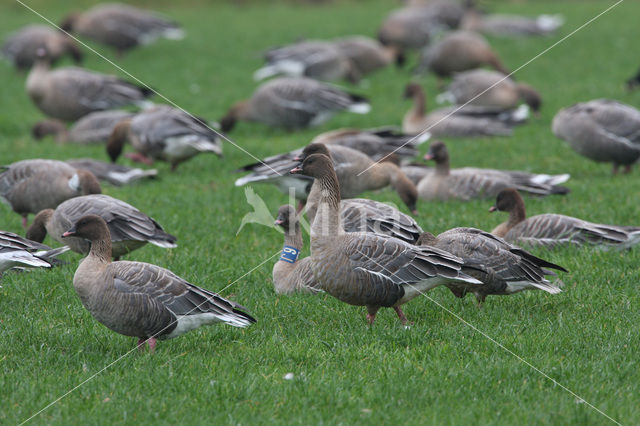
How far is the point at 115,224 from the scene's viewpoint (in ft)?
25.8

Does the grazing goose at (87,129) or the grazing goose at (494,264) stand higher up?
the grazing goose at (494,264)

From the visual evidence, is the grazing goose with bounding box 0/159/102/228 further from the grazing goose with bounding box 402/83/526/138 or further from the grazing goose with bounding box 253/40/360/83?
the grazing goose with bounding box 253/40/360/83

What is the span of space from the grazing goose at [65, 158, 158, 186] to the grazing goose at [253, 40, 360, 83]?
855cm

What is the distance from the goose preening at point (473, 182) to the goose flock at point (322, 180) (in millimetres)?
22

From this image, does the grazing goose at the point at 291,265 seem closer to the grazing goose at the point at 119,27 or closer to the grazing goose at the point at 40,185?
the grazing goose at the point at 40,185

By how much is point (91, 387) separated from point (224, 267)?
2745mm

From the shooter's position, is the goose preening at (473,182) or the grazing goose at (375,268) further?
the goose preening at (473,182)

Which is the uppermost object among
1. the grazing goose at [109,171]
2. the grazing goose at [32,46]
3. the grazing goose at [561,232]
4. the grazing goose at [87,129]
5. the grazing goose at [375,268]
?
the grazing goose at [375,268]

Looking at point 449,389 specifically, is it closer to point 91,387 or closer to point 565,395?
point 565,395

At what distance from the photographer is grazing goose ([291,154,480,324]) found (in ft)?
20.9

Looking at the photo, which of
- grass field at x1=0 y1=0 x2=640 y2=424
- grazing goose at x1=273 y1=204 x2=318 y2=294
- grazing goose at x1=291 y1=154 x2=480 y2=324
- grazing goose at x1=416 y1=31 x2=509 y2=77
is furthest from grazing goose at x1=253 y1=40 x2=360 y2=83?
grazing goose at x1=291 y1=154 x2=480 y2=324

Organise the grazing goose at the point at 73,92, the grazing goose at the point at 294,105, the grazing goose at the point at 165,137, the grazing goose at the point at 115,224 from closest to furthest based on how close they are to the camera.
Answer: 1. the grazing goose at the point at 115,224
2. the grazing goose at the point at 165,137
3. the grazing goose at the point at 294,105
4. the grazing goose at the point at 73,92

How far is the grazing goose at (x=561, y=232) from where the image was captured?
323 inches

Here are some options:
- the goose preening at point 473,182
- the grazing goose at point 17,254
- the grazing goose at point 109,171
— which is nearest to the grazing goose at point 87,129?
the grazing goose at point 109,171
